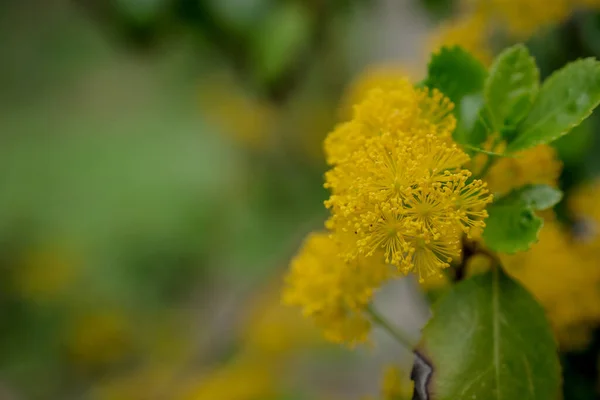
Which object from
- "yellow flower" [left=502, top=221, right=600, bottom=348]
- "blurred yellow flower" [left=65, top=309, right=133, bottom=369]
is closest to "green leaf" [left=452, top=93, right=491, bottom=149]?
"yellow flower" [left=502, top=221, right=600, bottom=348]

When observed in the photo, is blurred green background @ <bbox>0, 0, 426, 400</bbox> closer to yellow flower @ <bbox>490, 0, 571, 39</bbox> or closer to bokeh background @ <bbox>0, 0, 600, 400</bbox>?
bokeh background @ <bbox>0, 0, 600, 400</bbox>

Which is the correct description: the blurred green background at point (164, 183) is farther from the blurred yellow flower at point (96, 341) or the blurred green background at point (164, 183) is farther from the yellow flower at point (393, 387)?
the yellow flower at point (393, 387)

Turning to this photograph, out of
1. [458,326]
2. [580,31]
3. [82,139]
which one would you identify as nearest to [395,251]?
[458,326]

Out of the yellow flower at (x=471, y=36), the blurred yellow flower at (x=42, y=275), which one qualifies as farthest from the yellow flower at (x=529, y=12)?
the blurred yellow flower at (x=42, y=275)

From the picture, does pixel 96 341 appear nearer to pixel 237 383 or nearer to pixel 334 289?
pixel 237 383

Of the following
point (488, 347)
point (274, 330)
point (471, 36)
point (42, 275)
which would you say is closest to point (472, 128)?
point (488, 347)

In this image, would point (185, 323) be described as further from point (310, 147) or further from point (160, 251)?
point (310, 147)
